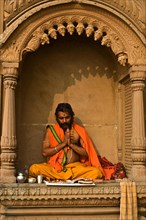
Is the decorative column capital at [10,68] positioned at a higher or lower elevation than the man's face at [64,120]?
higher

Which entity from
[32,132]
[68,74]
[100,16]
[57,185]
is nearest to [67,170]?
[57,185]

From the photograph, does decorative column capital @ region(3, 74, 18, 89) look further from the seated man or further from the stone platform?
the stone platform

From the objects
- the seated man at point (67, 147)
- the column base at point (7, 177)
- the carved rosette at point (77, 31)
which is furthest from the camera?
the seated man at point (67, 147)

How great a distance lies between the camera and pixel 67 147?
612 cm

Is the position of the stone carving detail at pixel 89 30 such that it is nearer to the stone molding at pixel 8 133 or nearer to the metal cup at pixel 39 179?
the stone molding at pixel 8 133

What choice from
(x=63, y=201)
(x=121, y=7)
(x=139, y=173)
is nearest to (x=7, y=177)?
(x=63, y=201)

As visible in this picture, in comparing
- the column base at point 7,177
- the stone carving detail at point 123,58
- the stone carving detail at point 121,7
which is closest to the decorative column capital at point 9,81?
the stone carving detail at point 121,7

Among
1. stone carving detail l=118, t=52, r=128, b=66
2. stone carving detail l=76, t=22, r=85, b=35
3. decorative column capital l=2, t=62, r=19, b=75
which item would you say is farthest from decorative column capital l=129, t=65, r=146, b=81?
decorative column capital l=2, t=62, r=19, b=75

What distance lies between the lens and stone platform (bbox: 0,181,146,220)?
5191 millimetres

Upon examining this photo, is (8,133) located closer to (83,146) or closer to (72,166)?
(72,166)

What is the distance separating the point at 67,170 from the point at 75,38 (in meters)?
2.46

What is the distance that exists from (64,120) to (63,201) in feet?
4.65

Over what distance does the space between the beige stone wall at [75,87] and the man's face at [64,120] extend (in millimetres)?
489

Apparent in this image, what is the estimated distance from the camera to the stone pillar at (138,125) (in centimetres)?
553
